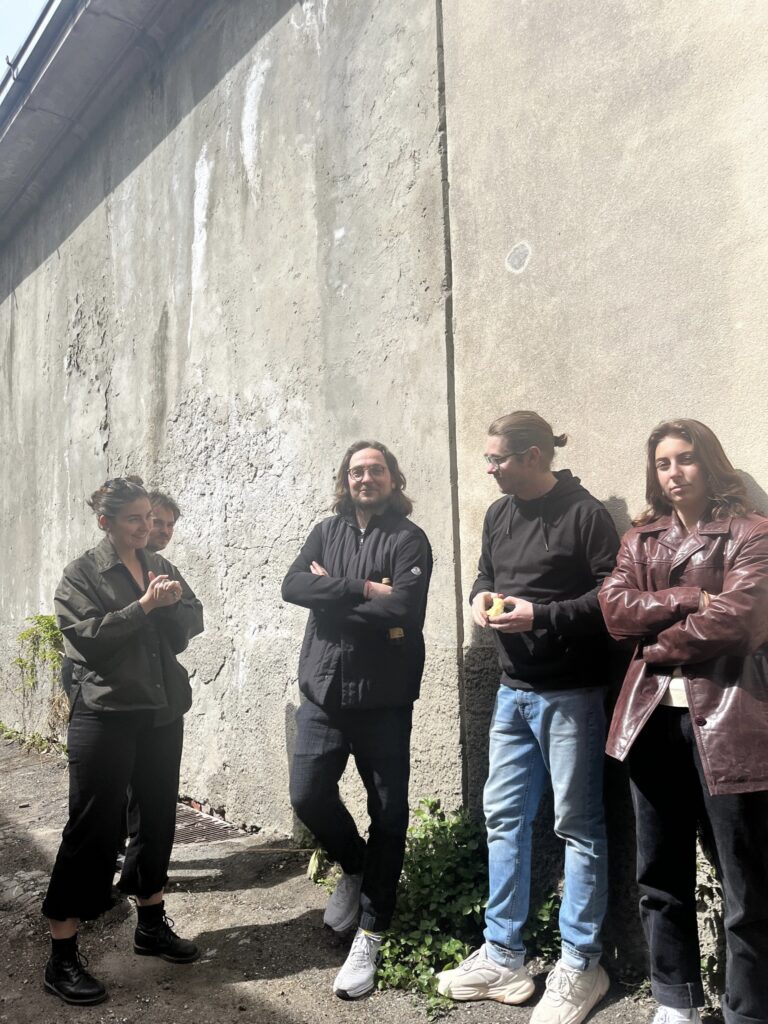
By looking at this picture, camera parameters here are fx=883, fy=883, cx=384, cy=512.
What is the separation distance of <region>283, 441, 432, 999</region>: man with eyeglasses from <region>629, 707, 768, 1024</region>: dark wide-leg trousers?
41.3 inches

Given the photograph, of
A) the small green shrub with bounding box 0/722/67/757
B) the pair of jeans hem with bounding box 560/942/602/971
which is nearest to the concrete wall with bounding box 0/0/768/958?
the pair of jeans hem with bounding box 560/942/602/971

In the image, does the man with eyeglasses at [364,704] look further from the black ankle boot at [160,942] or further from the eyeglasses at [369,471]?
the black ankle boot at [160,942]

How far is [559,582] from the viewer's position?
11.1 ft

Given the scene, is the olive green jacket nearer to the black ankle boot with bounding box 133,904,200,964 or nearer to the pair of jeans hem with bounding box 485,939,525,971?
the black ankle boot with bounding box 133,904,200,964

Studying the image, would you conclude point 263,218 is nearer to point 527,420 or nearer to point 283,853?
point 527,420

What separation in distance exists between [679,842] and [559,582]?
0.99 metres

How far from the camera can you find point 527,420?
3.54m

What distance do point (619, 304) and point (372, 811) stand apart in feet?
7.59

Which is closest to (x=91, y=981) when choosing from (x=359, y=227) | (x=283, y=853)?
(x=283, y=853)

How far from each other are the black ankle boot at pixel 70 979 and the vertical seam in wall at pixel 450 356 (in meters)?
1.74

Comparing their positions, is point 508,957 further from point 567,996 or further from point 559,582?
point 559,582

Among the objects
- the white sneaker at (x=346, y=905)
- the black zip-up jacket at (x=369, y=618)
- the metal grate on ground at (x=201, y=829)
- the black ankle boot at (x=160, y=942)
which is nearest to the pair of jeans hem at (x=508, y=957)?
the white sneaker at (x=346, y=905)

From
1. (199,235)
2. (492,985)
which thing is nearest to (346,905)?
(492,985)

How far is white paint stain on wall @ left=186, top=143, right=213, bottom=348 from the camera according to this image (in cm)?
625
